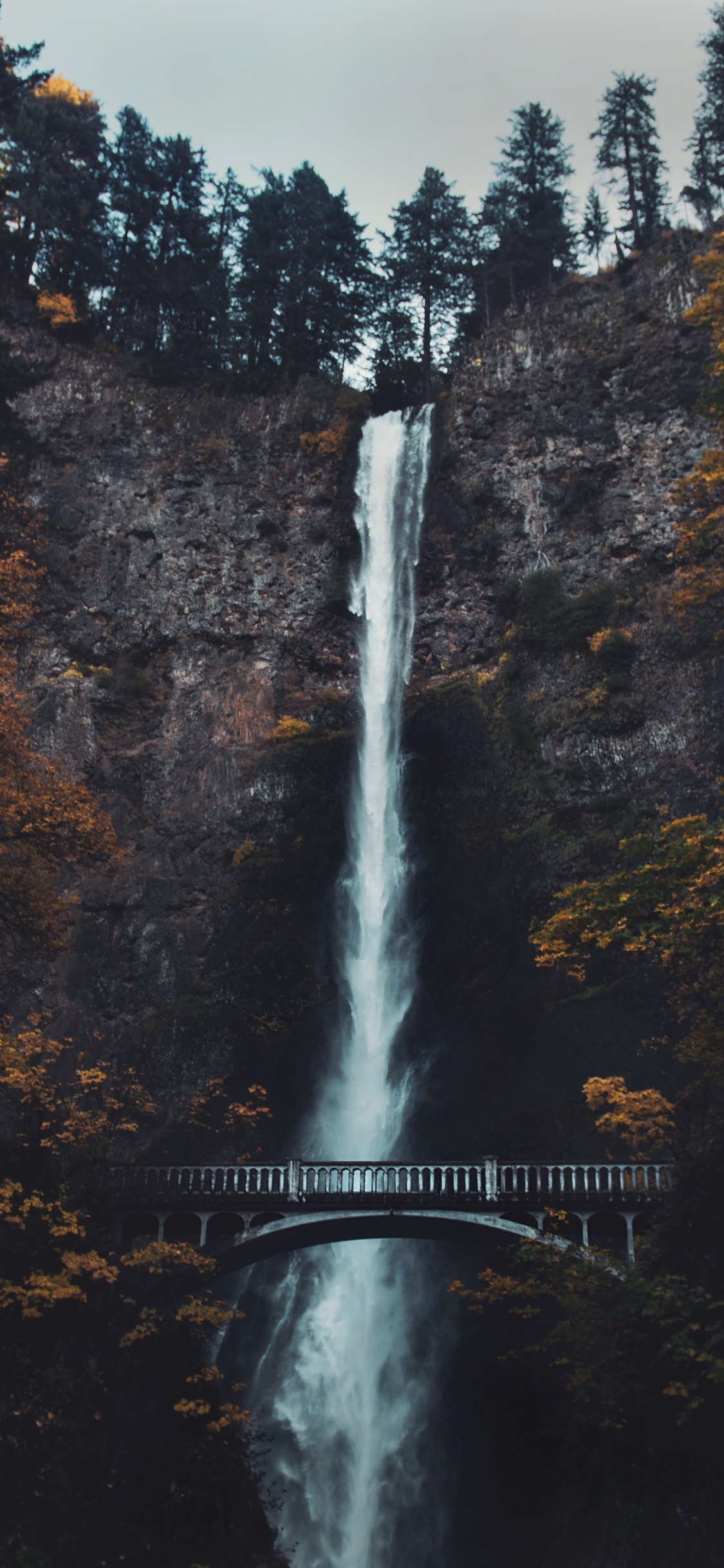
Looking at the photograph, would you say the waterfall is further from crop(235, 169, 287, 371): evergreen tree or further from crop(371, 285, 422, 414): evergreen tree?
crop(235, 169, 287, 371): evergreen tree

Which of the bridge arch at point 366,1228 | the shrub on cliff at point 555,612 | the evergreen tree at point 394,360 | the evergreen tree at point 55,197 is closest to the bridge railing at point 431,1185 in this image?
the bridge arch at point 366,1228

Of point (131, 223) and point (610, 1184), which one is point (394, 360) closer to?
point (131, 223)

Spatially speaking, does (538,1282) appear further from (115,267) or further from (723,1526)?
(115,267)

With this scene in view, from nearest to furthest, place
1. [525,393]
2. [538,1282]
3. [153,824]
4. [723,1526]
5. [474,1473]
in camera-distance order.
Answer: [723,1526] < [538,1282] < [474,1473] < [153,824] < [525,393]

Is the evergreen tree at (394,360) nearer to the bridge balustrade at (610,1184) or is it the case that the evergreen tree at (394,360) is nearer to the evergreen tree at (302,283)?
the evergreen tree at (302,283)

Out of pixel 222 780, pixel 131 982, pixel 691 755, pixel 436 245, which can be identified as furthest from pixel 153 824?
pixel 436 245

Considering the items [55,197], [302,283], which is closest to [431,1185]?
[302,283]
